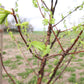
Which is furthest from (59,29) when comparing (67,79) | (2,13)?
(67,79)

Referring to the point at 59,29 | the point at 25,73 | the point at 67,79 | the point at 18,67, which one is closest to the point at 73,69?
the point at 67,79

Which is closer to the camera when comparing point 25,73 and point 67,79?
point 67,79

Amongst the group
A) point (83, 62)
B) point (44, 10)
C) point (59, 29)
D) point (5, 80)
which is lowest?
point (83, 62)

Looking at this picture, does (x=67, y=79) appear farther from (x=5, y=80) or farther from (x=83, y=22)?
(x=83, y=22)

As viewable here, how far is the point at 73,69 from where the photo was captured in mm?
3705

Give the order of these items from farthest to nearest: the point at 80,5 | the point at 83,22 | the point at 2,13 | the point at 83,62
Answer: the point at 83,62 → the point at 80,5 → the point at 83,22 → the point at 2,13

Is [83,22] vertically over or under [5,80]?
over

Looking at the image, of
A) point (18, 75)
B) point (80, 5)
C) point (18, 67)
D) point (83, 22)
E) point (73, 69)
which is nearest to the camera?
point (83, 22)

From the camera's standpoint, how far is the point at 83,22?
29.7 inches

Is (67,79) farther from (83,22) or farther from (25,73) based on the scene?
(83,22)

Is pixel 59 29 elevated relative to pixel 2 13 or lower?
lower

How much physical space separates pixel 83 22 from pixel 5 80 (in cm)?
289

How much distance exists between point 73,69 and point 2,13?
137 inches

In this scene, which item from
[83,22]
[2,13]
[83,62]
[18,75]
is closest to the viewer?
[2,13]
